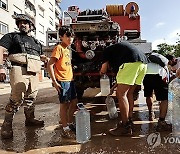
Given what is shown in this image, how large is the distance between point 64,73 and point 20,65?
0.76m

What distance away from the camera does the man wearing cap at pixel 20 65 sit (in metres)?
3.92

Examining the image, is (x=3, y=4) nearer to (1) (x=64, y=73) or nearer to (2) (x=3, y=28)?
(2) (x=3, y=28)

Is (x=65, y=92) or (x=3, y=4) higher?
(x=3, y=4)

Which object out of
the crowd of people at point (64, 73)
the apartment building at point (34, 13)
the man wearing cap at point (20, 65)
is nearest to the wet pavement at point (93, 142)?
the crowd of people at point (64, 73)

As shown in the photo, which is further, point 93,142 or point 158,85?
point 158,85

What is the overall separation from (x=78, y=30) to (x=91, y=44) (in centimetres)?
50

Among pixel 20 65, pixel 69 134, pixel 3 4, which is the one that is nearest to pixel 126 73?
pixel 69 134

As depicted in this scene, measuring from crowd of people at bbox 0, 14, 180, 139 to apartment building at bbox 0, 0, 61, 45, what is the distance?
1508cm

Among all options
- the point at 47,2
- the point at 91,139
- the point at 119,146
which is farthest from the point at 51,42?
the point at 47,2

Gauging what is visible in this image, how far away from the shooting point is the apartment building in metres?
28.5

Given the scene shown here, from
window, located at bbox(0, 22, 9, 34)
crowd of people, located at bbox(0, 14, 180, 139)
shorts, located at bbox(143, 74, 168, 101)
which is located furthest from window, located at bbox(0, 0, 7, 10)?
shorts, located at bbox(143, 74, 168, 101)

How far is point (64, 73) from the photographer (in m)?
3.84

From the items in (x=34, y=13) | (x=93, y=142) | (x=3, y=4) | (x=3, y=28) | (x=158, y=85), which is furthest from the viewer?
(x=34, y=13)

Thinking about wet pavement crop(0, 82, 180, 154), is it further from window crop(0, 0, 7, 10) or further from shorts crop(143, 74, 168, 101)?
window crop(0, 0, 7, 10)
